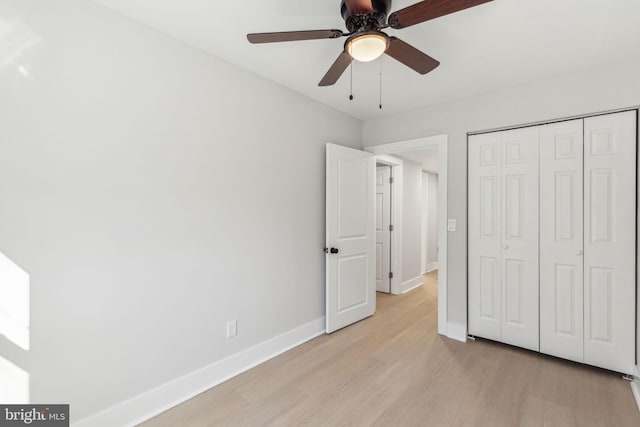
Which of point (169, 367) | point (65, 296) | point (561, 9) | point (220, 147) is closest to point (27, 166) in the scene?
point (65, 296)

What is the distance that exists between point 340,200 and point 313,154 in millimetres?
580

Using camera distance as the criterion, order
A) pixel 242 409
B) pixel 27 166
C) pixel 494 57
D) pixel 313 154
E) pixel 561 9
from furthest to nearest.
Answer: pixel 313 154 → pixel 494 57 → pixel 242 409 → pixel 561 9 → pixel 27 166

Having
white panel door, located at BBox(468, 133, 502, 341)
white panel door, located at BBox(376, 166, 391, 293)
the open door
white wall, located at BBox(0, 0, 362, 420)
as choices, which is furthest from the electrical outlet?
white panel door, located at BBox(376, 166, 391, 293)

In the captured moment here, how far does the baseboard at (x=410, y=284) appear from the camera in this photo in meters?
4.77

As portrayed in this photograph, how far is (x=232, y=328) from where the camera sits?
7.76 feet

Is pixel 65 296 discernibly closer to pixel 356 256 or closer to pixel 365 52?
pixel 365 52

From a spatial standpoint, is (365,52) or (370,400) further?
(370,400)

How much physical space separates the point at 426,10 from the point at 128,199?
1.92 metres

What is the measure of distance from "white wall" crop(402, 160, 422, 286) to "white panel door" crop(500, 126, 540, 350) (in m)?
2.07

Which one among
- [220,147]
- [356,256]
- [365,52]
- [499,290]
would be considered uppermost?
[365,52]

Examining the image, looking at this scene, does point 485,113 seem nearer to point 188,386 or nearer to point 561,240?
point 561,240

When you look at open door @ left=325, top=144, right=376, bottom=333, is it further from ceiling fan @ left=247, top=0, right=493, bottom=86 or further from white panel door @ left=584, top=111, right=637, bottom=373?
white panel door @ left=584, top=111, right=637, bottom=373

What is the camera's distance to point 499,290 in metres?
2.85

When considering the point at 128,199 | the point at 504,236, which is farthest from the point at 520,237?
the point at 128,199
